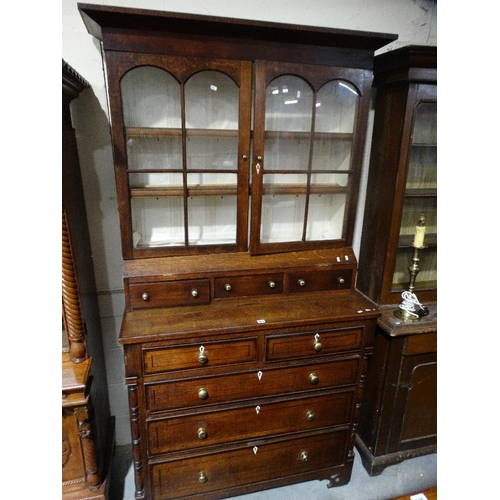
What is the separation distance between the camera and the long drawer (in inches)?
50.2

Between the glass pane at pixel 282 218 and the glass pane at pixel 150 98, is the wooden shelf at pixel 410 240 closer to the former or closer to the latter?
the glass pane at pixel 282 218

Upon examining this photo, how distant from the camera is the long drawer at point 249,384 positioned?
4.18 feet

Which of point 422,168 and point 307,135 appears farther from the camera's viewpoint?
point 422,168

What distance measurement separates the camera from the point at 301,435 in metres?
1.48

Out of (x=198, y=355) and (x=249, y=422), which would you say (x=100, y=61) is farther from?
(x=249, y=422)

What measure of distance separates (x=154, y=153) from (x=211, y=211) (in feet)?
1.07

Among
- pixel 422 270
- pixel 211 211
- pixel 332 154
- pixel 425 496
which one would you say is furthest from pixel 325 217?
pixel 425 496

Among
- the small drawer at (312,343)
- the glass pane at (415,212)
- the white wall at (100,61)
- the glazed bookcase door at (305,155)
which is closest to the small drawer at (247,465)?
the small drawer at (312,343)

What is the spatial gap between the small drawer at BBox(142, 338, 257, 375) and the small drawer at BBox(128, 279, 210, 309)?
20 cm

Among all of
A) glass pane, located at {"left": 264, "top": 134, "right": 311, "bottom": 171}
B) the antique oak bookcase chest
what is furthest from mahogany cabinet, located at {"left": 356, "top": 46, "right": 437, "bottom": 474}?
glass pane, located at {"left": 264, "top": 134, "right": 311, "bottom": 171}

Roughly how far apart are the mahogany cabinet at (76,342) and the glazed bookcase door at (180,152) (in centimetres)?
19

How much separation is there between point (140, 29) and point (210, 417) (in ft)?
4.75

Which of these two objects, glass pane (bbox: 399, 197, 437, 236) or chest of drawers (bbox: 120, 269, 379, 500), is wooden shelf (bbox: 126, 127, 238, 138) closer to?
chest of drawers (bbox: 120, 269, 379, 500)

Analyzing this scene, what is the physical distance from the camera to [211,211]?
1.44 meters
